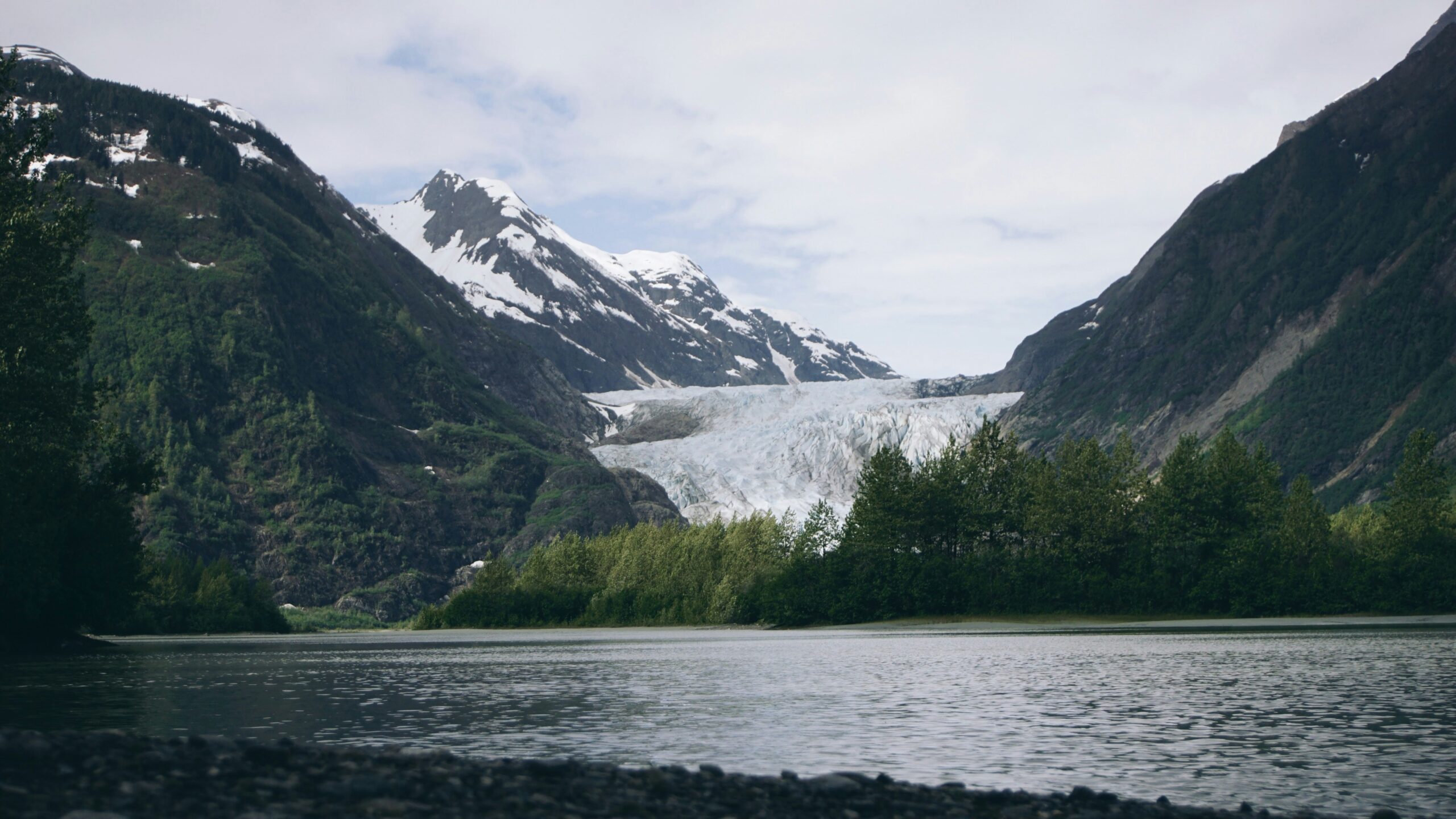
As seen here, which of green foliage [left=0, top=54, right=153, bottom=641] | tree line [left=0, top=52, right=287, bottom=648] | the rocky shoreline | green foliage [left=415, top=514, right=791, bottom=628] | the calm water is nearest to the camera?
the rocky shoreline

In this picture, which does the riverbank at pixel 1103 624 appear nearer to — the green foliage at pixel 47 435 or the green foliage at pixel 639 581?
the green foliage at pixel 639 581

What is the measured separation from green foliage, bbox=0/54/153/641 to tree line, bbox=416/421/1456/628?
59855 millimetres

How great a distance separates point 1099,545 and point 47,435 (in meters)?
79.8

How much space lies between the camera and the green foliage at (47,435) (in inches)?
2050

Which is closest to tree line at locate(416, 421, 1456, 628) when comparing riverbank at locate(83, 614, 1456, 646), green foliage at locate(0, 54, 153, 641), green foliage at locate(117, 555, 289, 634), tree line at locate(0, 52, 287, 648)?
riverbank at locate(83, 614, 1456, 646)

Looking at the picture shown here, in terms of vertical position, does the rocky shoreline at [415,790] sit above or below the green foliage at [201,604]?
below

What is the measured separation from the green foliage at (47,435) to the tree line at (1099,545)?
59.9 metres

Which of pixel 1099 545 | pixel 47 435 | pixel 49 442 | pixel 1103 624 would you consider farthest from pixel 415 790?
pixel 1099 545

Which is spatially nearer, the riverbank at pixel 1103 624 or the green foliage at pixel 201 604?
the riverbank at pixel 1103 624

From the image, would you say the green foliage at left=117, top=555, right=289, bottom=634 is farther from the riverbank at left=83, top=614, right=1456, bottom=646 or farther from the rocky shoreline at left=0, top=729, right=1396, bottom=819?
the rocky shoreline at left=0, top=729, right=1396, bottom=819

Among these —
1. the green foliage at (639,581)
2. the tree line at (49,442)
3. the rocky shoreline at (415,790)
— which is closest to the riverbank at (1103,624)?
the green foliage at (639,581)

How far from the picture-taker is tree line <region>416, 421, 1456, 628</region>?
323ft

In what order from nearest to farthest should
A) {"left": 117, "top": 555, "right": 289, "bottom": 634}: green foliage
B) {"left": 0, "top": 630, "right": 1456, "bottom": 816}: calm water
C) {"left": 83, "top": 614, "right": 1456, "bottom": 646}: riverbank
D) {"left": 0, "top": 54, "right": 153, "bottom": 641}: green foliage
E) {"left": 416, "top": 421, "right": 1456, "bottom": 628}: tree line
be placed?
{"left": 0, "top": 630, "right": 1456, "bottom": 816}: calm water, {"left": 0, "top": 54, "right": 153, "bottom": 641}: green foliage, {"left": 83, "top": 614, "right": 1456, "bottom": 646}: riverbank, {"left": 416, "top": 421, "right": 1456, "bottom": 628}: tree line, {"left": 117, "top": 555, "right": 289, "bottom": 634}: green foliage

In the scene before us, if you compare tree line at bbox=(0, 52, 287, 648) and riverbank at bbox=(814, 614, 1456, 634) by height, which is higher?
tree line at bbox=(0, 52, 287, 648)
